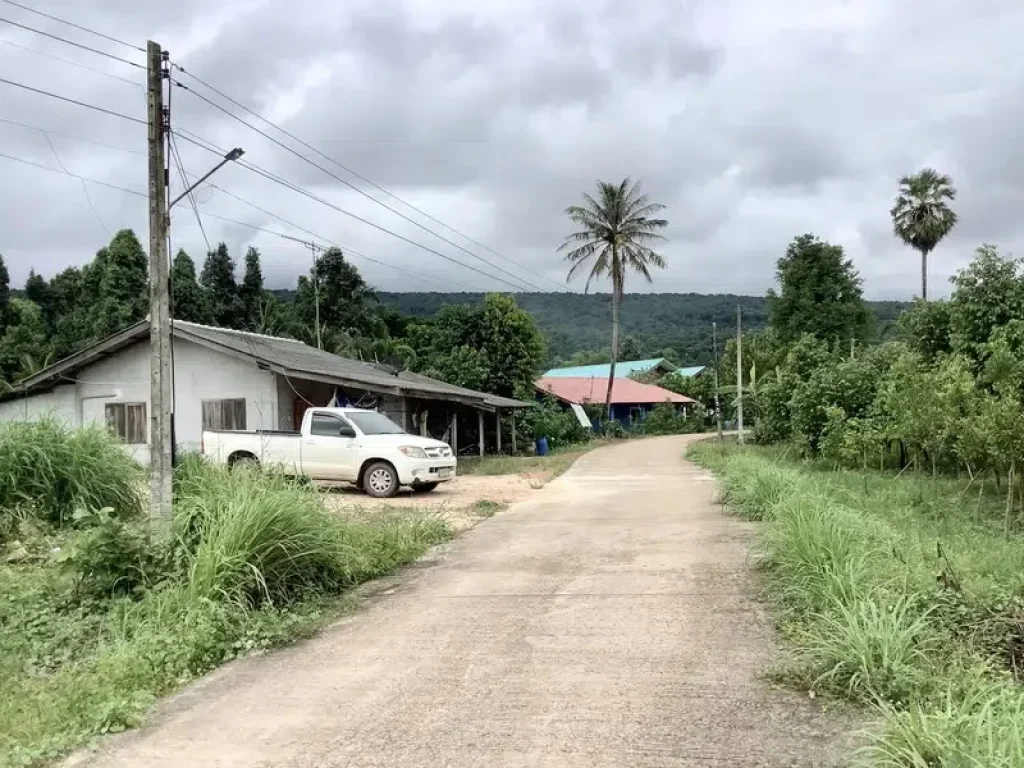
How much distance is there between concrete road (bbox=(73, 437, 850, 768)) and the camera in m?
4.32

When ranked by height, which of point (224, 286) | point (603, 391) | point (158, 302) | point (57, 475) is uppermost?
point (224, 286)

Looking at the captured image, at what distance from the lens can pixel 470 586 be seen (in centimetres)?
841

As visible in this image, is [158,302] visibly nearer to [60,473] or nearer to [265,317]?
[60,473]

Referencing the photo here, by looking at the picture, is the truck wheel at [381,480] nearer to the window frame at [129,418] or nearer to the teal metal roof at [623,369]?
the window frame at [129,418]

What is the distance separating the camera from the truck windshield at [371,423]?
58.0 feet

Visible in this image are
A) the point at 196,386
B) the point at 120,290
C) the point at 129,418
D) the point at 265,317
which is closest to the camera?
the point at 196,386

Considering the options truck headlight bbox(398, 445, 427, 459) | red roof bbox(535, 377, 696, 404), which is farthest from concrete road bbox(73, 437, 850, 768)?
red roof bbox(535, 377, 696, 404)

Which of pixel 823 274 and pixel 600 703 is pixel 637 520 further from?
pixel 823 274

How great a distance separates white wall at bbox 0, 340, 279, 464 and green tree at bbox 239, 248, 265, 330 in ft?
72.8

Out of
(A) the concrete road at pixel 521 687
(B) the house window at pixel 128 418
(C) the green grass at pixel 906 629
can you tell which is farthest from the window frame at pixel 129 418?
(C) the green grass at pixel 906 629

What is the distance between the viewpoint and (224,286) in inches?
1796

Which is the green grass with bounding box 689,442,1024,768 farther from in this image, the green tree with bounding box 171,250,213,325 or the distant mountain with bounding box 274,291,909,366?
the distant mountain with bounding box 274,291,909,366

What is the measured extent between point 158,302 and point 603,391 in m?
51.0

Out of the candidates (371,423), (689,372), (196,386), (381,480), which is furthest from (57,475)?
(689,372)
